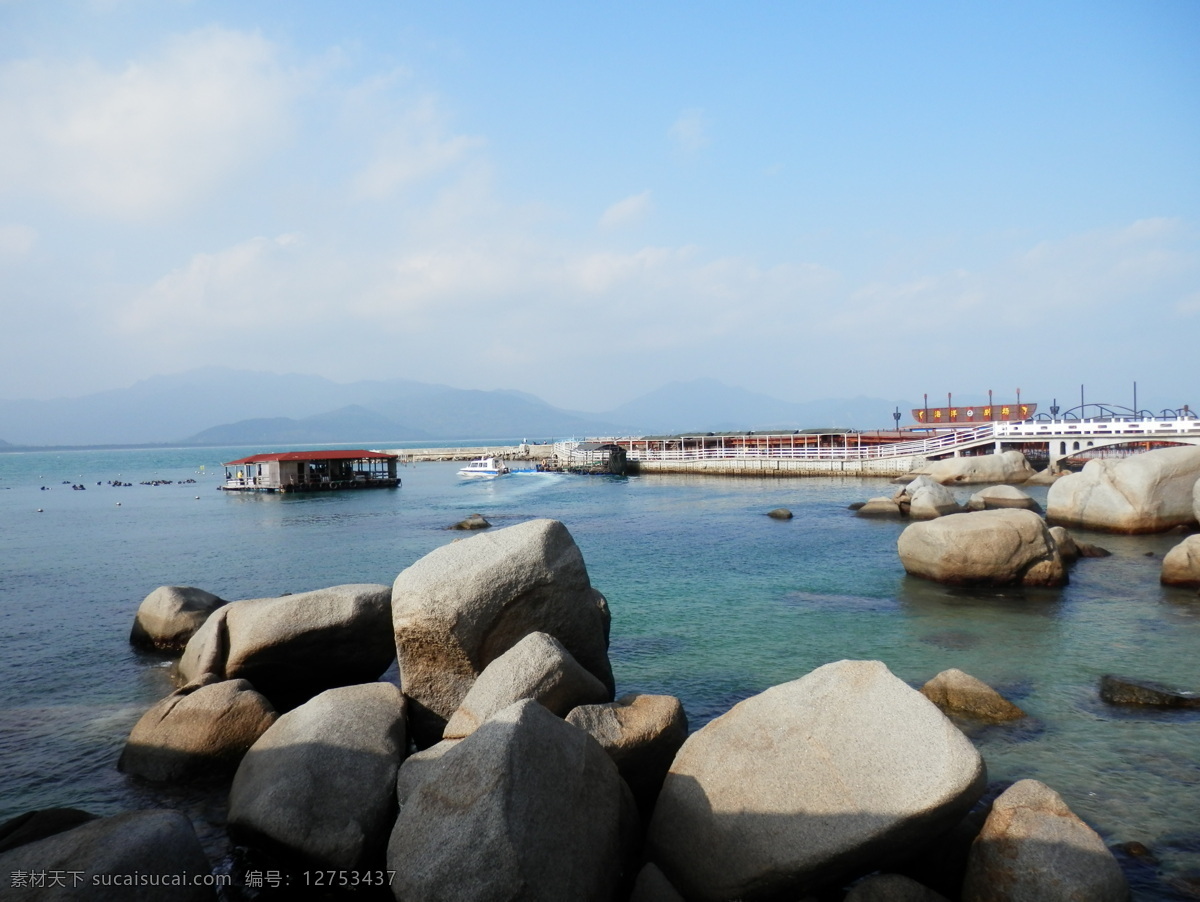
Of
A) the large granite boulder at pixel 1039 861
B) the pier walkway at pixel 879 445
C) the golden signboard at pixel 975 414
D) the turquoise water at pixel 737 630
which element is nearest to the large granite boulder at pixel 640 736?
the large granite boulder at pixel 1039 861

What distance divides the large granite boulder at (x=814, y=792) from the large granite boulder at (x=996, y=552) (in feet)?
45.2

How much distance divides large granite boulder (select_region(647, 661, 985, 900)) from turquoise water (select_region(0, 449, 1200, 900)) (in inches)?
108

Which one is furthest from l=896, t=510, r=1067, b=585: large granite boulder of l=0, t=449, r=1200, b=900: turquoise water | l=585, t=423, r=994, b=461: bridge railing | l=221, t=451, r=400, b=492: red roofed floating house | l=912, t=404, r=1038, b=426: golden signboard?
l=221, t=451, r=400, b=492: red roofed floating house

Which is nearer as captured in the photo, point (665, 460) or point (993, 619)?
point (993, 619)

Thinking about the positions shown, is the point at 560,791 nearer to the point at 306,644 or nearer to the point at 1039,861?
the point at 1039,861

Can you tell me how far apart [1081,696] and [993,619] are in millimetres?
5002

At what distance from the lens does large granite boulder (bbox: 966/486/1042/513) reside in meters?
30.2

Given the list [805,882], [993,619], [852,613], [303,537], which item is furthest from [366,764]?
[303,537]

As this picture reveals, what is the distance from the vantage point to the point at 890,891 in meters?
6.17

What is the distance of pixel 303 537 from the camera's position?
37156mm

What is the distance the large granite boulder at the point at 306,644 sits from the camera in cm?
1135

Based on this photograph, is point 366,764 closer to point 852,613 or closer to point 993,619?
point 852,613

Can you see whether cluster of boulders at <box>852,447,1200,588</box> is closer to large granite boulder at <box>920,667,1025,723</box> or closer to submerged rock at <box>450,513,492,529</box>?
large granite boulder at <box>920,667,1025,723</box>

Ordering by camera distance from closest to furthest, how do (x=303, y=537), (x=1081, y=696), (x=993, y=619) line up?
(x=1081, y=696) < (x=993, y=619) < (x=303, y=537)
